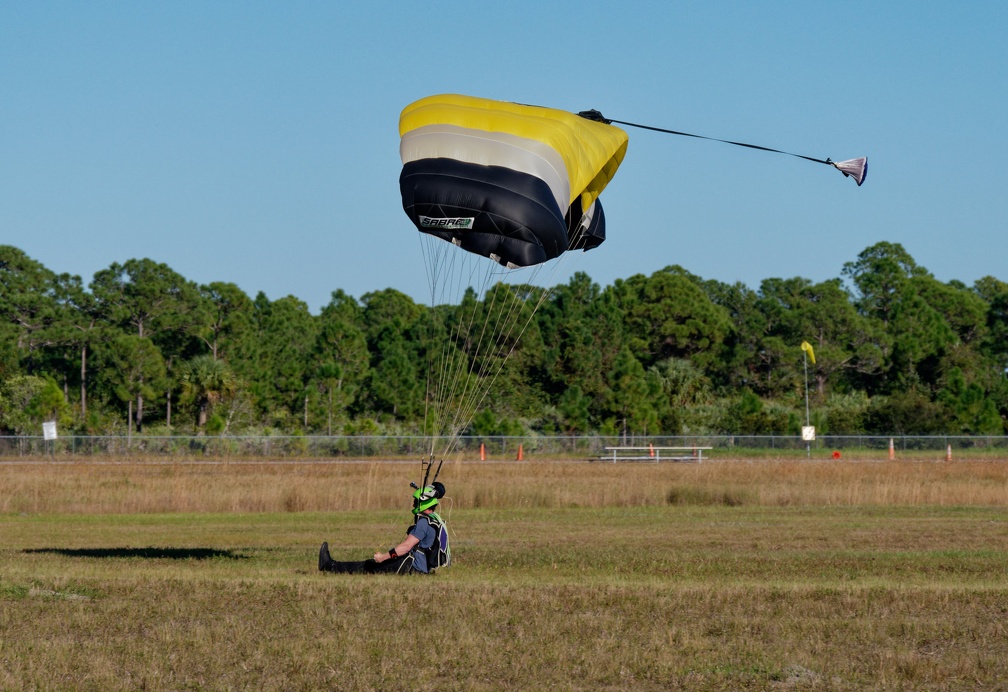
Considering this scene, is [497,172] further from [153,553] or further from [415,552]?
[153,553]

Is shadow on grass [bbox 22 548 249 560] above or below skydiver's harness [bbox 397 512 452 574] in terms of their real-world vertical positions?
below

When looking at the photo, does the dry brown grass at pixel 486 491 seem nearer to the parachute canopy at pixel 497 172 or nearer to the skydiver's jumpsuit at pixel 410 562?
the skydiver's jumpsuit at pixel 410 562

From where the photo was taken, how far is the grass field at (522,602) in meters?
8.66

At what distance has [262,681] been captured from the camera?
327 inches

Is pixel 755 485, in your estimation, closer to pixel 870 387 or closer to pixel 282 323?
pixel 870 387

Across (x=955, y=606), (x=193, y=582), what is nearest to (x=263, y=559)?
(x=193, y=582)

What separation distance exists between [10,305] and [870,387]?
58890 millimetres

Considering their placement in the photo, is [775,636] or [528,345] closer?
[775,636]

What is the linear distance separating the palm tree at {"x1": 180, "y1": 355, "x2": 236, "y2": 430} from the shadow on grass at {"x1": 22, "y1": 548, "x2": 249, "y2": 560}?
46093mm

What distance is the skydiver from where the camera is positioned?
14000 millimetres

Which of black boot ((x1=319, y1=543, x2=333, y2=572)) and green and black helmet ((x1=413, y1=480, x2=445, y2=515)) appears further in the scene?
black boot ((x1=319, y1=543, x2=333, y2=572))

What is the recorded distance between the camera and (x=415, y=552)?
46.5 ft

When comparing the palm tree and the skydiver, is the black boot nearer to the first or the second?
the skydiver

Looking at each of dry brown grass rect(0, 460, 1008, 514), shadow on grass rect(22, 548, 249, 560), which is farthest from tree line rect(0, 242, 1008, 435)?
shadow on grass rect(22, 548, 249, 560)
